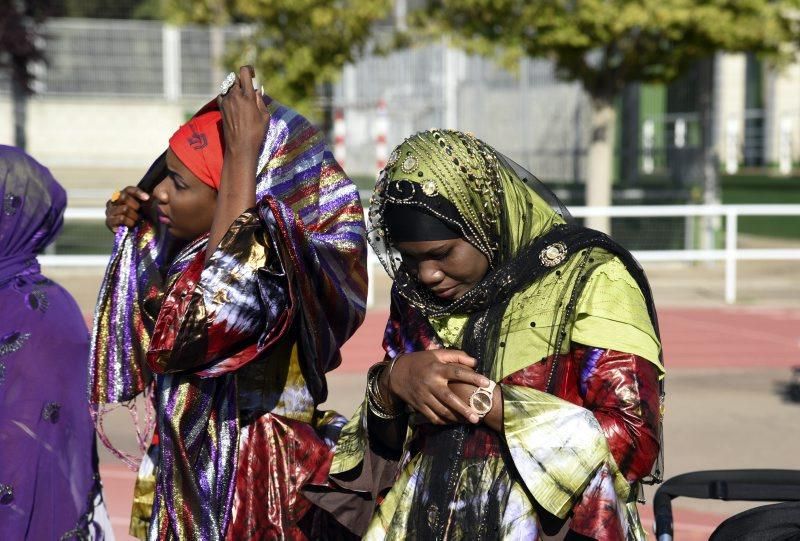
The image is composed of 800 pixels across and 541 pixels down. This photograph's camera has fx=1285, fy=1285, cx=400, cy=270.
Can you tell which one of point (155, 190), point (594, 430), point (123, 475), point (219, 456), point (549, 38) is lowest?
point (123, 475)

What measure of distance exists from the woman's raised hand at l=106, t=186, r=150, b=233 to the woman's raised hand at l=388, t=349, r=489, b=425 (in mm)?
1109

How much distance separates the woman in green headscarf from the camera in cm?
225

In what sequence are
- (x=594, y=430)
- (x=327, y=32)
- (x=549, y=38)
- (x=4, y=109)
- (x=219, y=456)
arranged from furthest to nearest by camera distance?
(x=4, y=109)
(x=327, y=32)
(x=549, y=38)
(x=219, y=456)
(x=594, y=430)

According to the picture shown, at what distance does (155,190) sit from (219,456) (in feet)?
2.12

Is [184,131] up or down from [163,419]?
up

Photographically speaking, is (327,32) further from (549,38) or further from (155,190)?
(155,190)

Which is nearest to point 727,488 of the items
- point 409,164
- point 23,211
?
point 409,164

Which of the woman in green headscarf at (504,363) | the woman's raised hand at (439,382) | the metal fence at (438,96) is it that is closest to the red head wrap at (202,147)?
the woman in green headscarf at (504,363)

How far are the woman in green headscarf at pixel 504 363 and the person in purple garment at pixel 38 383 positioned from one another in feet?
4.75

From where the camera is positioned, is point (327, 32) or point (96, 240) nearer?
point (327, 32)

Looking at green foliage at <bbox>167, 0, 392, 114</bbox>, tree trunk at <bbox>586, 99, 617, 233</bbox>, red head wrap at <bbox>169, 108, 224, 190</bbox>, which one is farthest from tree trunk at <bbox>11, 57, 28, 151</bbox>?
red head wrap at <bbox>169, 108, 224, 190</bbox>

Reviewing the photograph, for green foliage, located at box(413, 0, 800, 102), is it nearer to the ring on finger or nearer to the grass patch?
the grass patch

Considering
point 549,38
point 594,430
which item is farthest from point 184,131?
point 549,38

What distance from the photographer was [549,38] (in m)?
13.9
